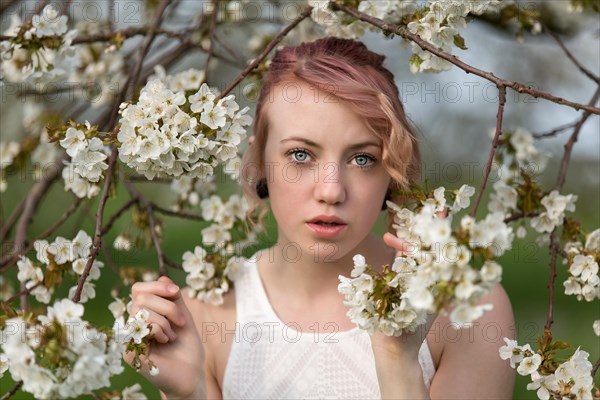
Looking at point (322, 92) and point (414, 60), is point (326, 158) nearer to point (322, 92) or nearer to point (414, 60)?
point (322, 92)

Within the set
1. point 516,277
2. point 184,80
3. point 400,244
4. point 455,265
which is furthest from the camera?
point 516,277

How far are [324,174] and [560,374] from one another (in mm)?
756

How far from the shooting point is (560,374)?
195 centimetres

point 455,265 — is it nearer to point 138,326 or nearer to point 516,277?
point 138,326

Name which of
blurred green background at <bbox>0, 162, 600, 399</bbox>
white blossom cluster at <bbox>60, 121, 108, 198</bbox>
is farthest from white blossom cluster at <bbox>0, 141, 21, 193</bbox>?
white blossom cluster at <bbox>60, 121, 108, 198</bbox>

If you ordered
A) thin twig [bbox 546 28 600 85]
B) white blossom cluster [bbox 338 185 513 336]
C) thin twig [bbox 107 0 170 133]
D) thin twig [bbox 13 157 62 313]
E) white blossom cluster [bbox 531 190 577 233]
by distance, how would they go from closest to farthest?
1. white blossom cluster [bbox 338 185 513 336]
2. white blossom cluster [bbox 531 190 577 233]
3. thin twig [bbox 546 28 600 85]
4. thin twig [bbox 107 0 170 133]
5. thin twig [bbox 13 157 62 313]

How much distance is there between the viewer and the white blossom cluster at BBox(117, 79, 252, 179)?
193 cm

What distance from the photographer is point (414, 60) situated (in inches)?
84.7

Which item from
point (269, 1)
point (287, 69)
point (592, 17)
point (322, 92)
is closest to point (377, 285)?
point (322, 92)

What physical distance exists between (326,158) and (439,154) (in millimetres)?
4588

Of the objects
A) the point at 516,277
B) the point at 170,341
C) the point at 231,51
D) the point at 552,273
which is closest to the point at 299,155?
the point at 170,341

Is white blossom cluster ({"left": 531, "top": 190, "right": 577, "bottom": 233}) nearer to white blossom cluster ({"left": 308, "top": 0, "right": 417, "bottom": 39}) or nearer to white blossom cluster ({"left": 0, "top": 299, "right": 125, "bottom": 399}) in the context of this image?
white blossom cluster ({"left": 308, "top": 0, "right": 417, "bottom": 39})

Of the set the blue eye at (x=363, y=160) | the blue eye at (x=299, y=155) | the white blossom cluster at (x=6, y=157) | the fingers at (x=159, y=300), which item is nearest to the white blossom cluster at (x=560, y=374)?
the blue eye at (x=363, y=160)

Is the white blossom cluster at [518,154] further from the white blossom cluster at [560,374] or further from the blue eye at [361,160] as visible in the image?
the white blossom cluster at [560,374]
